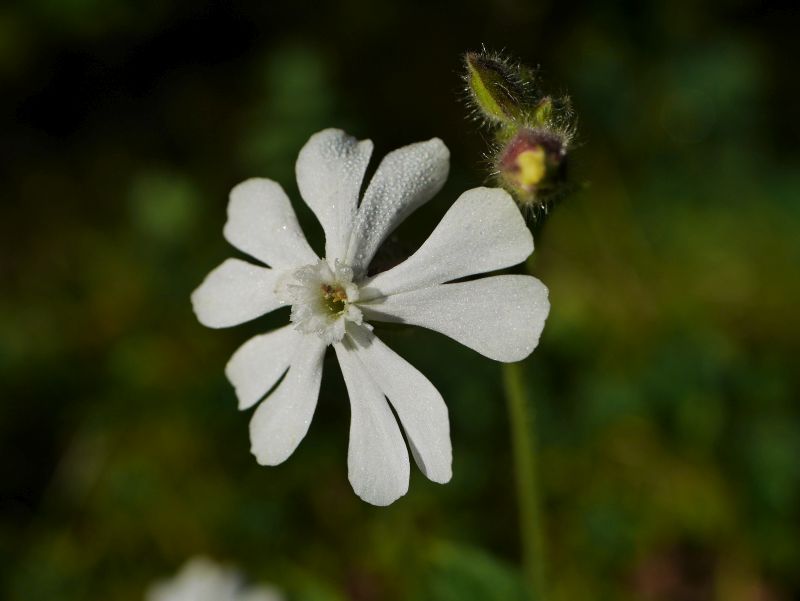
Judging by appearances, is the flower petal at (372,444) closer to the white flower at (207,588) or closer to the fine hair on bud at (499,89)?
the fine hair on bud at (499,89)

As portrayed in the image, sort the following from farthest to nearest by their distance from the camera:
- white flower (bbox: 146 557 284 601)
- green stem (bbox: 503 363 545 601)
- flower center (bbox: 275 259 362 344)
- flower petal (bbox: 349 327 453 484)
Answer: white flower (bbox: 146 557 284 601) < green stem (bbox: 503 363 545 601) < flower center (bbox: 275 259 362 344) < flower petal (bbox: 349 327 453 484)

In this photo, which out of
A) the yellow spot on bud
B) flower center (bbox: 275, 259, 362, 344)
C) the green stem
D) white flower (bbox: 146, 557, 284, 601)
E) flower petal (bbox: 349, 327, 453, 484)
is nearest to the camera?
the yellow spot on bud

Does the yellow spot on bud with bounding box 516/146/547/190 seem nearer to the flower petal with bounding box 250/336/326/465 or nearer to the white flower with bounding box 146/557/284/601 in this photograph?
the flower petal with bounding box 250/336/326/465

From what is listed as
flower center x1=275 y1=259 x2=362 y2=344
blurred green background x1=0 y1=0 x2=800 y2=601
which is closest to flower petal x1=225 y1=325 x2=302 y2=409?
flower center x1=275 y1=259 x2=362 y2=344

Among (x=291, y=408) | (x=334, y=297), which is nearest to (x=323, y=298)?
(x=334, y=297)

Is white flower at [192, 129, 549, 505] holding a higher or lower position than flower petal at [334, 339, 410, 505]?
higher

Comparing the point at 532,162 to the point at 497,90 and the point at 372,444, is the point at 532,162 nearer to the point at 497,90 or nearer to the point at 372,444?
the point at 497,90

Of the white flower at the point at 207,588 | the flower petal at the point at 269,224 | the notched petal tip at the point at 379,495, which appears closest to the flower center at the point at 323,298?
the flower petal at the point at 269,224
